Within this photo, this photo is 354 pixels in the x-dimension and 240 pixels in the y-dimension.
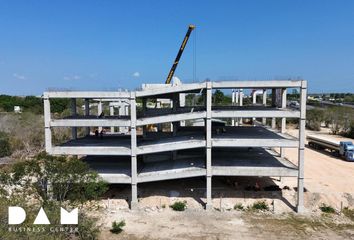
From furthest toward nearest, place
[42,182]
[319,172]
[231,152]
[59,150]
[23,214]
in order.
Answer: [319,172] < [231,152] < [59,150] < [42,182] < [23,214]

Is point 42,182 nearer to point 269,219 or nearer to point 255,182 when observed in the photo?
point 269,219

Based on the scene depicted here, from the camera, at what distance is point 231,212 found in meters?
28.8

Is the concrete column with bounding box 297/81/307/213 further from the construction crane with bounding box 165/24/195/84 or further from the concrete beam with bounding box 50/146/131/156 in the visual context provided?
the construction crane with bounding box 165/24/195/84

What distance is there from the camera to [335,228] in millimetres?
25516

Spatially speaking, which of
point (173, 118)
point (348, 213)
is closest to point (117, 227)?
point (173, 118)

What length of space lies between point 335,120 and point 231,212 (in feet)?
184

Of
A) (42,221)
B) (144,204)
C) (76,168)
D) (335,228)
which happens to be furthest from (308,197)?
(42,221)

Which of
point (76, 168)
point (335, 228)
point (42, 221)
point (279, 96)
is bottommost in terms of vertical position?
Answer: point (335, 228)

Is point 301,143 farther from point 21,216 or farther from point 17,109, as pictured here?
point 17,109

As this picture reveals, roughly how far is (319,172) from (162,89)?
2555 centimetres

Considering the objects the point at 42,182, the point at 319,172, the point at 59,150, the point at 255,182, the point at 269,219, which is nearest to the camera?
the point at 42,182

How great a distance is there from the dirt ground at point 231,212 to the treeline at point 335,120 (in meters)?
36.5

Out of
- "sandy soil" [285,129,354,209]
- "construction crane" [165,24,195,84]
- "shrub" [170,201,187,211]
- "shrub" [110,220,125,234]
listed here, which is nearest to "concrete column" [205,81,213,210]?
"shrub" [170,201,187,211]

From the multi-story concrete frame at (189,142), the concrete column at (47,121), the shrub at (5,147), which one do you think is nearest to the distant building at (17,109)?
the shrub at (5,147)
